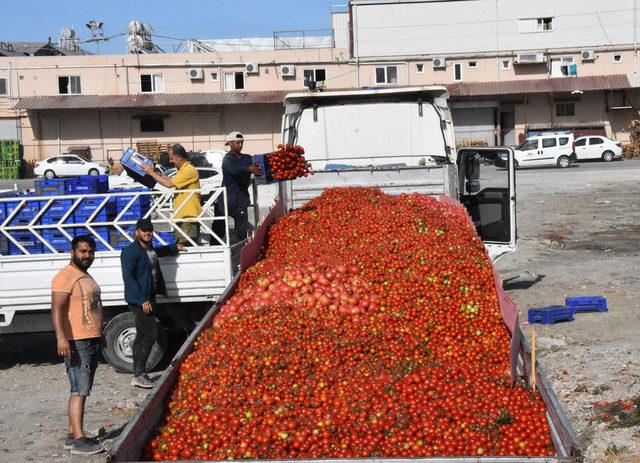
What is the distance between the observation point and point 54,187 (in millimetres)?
10531

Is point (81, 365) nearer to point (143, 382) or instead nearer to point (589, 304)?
point (143, 382)

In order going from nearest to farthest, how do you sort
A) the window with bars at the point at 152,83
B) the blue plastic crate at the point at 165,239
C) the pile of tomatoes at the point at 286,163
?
the blue plastic crate at the point at 165,239 < the pile of tomatoes at the point at 286,163 < the window with bars at the point at 152,83

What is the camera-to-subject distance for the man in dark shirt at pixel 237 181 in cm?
1066

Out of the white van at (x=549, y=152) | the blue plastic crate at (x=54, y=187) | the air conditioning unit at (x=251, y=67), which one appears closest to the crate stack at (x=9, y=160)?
the air conditioning unit at (x=251, y=67)

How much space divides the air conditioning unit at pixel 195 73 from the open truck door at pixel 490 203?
40.4 metres

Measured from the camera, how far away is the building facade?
51000mm

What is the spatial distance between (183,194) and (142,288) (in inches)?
62.7

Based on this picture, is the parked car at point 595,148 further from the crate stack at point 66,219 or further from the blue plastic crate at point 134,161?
the crate stack at point 66,219

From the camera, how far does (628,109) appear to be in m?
51.6

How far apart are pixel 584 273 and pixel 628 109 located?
40.3 metres

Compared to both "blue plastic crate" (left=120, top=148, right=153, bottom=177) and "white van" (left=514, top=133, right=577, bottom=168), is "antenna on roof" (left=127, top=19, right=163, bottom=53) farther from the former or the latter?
"blue plastic crate" (left=120, top=148, right=153, bottom=177)

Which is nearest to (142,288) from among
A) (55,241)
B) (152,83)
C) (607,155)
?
(55,241)

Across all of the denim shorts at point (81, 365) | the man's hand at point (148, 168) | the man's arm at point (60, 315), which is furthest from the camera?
the man's hand at point (148, 168)

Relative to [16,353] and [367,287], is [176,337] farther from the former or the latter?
[367,287]
